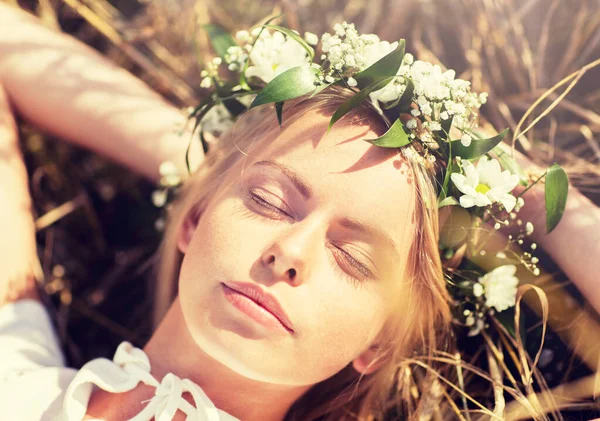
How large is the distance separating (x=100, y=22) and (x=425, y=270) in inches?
70.6

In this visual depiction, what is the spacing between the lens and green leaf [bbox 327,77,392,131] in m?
1.51

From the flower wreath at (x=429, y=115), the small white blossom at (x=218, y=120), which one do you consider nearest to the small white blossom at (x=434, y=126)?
the flower wreath at (x=429, y=115)

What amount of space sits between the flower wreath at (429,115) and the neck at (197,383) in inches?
26.3

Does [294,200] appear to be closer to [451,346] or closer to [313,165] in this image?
[313,165]

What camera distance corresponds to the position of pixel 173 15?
2621 mm

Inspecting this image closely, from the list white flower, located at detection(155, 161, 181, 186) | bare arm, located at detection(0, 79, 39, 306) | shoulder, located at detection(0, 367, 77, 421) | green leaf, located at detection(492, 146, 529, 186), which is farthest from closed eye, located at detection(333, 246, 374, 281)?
bare arm, located at detection(0, 79, 39, 306)

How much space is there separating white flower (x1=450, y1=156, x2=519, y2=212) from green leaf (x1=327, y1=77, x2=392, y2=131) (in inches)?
12.1

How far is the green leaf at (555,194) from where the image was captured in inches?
63.4

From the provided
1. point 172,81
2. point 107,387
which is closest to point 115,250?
point 172,81

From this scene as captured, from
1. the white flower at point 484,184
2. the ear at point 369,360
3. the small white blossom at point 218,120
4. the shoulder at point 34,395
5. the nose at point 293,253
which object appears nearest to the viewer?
the nose at point 293,253

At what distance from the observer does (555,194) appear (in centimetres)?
163

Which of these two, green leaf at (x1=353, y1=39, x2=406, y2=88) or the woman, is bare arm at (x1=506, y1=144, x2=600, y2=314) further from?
green leaf at (x1=353, y1=39, x2=406, y2=88)

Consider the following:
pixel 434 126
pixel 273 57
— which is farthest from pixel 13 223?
pixel 434 126

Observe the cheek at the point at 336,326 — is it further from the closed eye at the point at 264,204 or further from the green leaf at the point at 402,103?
the green leaf at the point at 402,103
